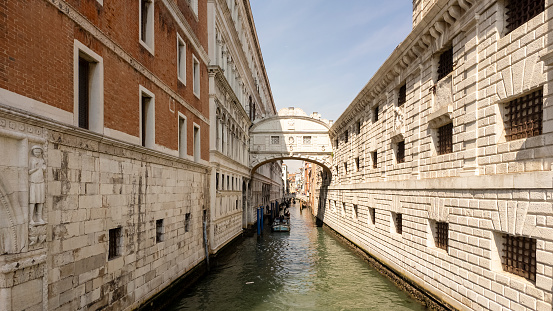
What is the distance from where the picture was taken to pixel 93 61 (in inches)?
280

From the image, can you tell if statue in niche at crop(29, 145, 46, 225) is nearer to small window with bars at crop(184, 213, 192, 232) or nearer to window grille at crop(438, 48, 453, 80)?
small window with bars at crop(184, 213, 192, 232)

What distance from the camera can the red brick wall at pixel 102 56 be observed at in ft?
16.6

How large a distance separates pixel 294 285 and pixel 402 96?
7782mm

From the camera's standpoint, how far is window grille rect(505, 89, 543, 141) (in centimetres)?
639

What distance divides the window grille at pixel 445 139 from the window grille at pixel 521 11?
2.98m

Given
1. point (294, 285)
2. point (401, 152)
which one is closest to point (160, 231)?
point (294, 285)

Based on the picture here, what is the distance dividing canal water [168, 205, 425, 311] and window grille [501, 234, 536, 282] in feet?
11.2

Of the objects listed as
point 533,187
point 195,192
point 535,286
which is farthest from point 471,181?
point 195,192

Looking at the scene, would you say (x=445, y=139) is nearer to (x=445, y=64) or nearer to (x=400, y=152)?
(x=445, y=64)

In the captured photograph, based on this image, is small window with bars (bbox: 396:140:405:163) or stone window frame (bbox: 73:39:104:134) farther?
small window with bars (bbox: 396:140:405:163)

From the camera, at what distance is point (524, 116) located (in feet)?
22.1

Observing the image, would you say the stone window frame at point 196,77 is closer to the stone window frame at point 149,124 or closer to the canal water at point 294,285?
the stone window frame at point 149,124

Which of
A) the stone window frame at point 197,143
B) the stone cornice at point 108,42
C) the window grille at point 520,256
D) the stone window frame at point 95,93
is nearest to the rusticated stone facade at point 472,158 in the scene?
the window grille at point 520,256

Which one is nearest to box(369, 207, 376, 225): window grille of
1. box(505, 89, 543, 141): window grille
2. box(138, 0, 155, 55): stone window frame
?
box(505, 89, 543, 141): window grille
